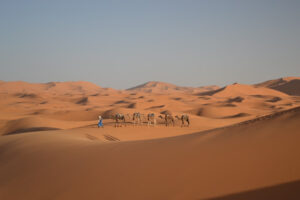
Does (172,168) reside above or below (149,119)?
below

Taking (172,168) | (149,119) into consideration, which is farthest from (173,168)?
(149,119)

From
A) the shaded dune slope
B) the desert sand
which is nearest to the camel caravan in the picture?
the desert sand

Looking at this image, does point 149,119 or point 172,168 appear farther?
point 149,119

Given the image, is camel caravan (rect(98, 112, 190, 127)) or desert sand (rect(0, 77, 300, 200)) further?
camel caravan (rect(98, 112, 190, 127))

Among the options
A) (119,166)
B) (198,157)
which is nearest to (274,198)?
(198,157)

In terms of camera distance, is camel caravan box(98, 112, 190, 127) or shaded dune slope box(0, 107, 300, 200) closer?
shaded dune slope box(0, 107, 300, 200)

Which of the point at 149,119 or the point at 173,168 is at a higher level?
the point at 149,119

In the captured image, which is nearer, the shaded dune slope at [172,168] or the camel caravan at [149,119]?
the shaded dune slope at [172,168]

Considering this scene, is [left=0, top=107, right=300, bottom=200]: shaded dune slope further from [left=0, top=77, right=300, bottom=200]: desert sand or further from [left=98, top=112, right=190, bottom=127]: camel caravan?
[left=98, top=112, right=190, bottom=127]: camel caravan

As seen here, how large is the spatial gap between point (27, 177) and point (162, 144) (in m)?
2.62

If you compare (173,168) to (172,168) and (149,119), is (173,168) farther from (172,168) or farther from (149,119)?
(149,119)

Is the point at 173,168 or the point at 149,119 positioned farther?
the point at 149,119

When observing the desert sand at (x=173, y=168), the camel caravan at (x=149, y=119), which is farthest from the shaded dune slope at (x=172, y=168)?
the camel caravan at (x=149, y=119)

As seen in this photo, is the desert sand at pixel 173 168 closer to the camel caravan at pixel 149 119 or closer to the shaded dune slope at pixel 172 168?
the shaded dune slope at pixel 172 168
